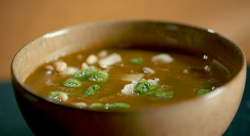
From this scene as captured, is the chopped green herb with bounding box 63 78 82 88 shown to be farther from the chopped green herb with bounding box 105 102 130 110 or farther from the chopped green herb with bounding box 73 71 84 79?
the chopped green herb with bounding box 105 102 130 110

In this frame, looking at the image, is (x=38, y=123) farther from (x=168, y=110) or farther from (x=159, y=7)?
(x=159, y=7)

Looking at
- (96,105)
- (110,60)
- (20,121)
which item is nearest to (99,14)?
(110,60)

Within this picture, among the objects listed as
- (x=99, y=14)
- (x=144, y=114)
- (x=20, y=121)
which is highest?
(x=144, y=114)

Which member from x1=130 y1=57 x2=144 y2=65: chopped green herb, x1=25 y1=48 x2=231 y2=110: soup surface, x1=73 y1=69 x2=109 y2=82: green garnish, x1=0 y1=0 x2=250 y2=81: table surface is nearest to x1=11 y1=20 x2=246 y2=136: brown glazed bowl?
x1=25 y1=48 x2=231 y2=110: soup surface

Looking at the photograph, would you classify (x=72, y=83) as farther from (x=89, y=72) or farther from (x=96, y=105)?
(x=96, y=105)

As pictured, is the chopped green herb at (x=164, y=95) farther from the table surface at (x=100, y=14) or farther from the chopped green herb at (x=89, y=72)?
the table surface at (x=100, y=14)

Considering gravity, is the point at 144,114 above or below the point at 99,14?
above
